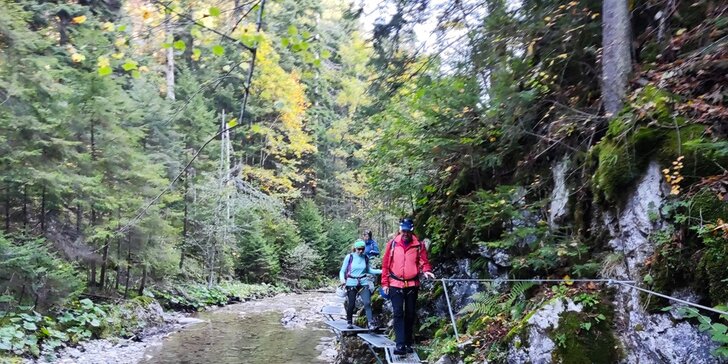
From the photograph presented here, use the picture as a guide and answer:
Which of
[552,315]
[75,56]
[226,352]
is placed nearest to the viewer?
[75,56]

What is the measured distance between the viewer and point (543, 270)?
5.70 m

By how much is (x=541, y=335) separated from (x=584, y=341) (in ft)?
1.30

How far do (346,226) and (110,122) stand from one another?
21689mm

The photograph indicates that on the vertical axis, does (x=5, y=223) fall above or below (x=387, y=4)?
below

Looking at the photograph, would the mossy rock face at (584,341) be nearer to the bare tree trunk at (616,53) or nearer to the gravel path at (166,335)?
the bare tree trunk at (616,53)

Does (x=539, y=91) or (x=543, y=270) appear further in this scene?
(x=539, y=91)

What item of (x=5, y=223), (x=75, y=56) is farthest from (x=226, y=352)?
(x=75, y=56)

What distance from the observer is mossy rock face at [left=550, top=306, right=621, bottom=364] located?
14.0 feet

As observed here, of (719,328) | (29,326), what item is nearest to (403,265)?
(719,328)

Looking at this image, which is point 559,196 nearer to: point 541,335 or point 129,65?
point 541,335

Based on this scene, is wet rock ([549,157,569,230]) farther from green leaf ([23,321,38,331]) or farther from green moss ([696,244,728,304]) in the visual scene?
green leaf ([23,321,38,331])

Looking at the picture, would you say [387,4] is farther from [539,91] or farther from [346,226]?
[346,226]

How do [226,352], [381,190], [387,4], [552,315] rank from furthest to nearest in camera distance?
[226,352] < [381,190] < [387,4] < [552,315]

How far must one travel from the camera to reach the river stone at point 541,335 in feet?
14.9
